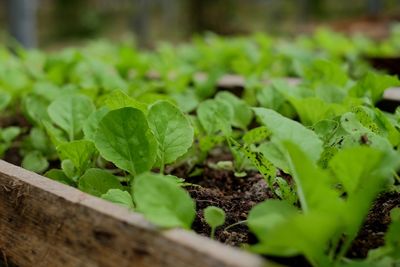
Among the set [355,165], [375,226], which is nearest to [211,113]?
[375,226]

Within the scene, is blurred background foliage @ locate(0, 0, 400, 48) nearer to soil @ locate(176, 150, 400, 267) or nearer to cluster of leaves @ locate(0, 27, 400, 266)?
cluster of leaves @ locate(0, 27, 400, 266)

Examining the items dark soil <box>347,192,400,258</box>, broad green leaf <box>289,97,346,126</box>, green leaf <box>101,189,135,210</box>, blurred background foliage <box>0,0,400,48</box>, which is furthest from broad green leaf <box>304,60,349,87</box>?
blurred background foliage <box>0,0,400,48</box>

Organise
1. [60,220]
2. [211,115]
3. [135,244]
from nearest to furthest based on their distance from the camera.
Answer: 1. [135,244]
2. [60,220]
3. [211,115]

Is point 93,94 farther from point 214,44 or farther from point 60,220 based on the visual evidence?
point 214,44

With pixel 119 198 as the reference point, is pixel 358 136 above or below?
above

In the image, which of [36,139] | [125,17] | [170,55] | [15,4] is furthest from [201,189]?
[125,17]

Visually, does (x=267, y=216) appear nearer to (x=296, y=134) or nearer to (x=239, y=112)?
(x=296, y=134)
